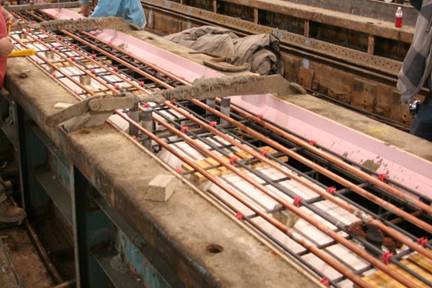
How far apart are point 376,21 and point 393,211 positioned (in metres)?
4.60

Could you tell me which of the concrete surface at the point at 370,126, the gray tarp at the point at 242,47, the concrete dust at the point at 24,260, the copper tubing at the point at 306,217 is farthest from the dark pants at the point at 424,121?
the gray tarp at the point at 242,47

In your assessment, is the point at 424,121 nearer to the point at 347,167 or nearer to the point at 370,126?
the point at 370,126

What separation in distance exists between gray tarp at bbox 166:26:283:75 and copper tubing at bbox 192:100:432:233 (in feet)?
11.5

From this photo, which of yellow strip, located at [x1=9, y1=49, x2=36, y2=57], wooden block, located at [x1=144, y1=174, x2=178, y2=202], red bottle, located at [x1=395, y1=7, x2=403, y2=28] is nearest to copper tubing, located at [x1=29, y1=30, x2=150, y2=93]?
yellow strip, located at [x1=9, y1=49, x2=36, y2=57]

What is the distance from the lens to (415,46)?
9.79 ft

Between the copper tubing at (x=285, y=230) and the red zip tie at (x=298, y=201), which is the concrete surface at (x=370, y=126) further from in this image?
the copper tubing at (x=285, y=230)

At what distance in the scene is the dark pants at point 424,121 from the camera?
9.70ft

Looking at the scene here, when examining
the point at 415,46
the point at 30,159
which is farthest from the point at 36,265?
the point at 415,46

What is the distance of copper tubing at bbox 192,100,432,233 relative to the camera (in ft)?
5.14

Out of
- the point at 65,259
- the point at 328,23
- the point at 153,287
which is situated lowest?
the point at 65,259

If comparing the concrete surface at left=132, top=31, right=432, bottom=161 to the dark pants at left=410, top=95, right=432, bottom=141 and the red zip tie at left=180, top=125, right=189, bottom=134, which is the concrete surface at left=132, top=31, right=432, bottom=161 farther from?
the dark pants at left=410, top=95, right=432, bottom=141

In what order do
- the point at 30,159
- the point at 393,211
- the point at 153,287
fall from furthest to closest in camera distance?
the point at 30,159
the point at 153,287
the point at 393,211

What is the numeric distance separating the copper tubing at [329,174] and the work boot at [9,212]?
5.15 feet

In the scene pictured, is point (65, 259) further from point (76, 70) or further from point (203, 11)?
point (203, 11)
